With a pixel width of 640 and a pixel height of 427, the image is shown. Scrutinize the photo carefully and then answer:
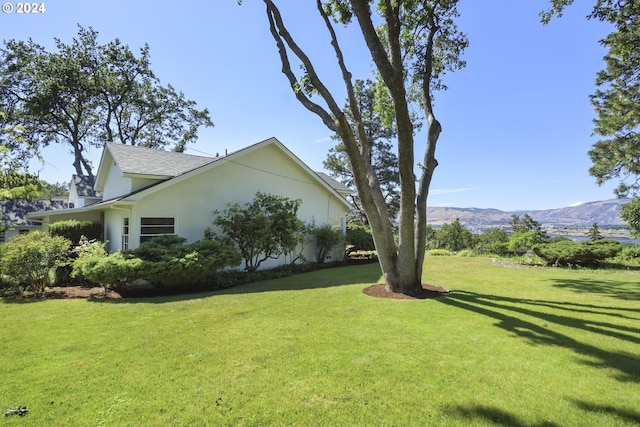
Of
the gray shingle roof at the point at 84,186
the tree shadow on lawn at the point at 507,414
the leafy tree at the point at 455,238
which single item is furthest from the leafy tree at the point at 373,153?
the tree shadow on lawn at the point at 507,414

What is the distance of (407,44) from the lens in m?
10.8

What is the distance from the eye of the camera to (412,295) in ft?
28.7

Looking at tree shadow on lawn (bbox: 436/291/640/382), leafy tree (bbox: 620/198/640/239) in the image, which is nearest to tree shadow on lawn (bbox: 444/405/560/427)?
tree shadow on lawn (bbox: 436/291/640/382)

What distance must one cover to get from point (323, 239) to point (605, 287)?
11138 mm

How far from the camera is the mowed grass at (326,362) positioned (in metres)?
3.29

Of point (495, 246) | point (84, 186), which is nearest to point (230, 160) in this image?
point (84, 186)

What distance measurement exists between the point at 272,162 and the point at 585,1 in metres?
12.4

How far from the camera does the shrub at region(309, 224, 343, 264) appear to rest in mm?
16359

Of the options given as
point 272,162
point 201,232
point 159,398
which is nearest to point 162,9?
point 272,162

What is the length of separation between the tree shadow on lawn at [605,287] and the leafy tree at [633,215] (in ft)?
16.8

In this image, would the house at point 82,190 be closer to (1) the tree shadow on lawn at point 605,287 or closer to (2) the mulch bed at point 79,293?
(2) the mulch bed at point 79,293

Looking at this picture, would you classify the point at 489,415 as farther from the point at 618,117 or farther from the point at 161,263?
the point at 618,117

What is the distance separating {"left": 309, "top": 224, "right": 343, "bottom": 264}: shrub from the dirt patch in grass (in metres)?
6.61

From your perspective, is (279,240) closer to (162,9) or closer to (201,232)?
(201,232)
